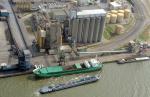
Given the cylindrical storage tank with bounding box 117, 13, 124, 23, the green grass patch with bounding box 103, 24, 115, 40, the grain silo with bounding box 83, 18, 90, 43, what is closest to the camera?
→ the grain silo with bounding box 83, 18, 90, 43

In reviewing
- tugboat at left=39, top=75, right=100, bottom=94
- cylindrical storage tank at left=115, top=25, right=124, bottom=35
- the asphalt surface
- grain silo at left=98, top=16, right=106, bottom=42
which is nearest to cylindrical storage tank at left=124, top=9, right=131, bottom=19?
the asphalt surface

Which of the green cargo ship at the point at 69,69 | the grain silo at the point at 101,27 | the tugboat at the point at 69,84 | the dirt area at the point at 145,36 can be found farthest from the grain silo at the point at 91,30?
the tugboat at the point at 69,84

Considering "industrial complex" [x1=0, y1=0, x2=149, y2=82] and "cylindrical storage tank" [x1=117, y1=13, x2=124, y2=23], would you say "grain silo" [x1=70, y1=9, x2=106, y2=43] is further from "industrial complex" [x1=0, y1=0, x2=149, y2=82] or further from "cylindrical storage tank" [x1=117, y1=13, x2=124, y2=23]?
"cylindrical storage tank" [x1=117, y1=13, x2=124, y2=23]

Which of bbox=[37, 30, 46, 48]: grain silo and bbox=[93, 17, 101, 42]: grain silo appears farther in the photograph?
bbox=[93, 17, 101, 42]: grain silo

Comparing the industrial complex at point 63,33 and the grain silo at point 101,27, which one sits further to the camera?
the grain silo at point 101,27

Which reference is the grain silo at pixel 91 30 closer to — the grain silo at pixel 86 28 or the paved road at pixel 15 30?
the grain silo at pixel 86 28

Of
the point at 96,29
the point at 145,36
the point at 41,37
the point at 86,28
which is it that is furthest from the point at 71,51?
the point at 145,36

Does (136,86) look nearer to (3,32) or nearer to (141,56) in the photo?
(141,56)

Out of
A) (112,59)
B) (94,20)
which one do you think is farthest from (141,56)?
(94,20)
